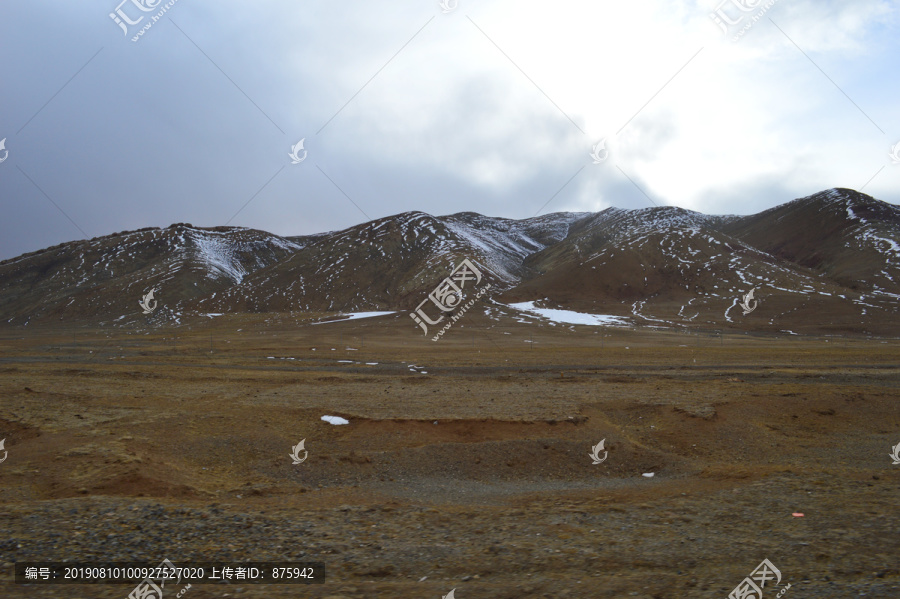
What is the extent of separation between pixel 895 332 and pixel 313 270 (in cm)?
11249

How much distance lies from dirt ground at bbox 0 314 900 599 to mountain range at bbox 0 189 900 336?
59882 mm

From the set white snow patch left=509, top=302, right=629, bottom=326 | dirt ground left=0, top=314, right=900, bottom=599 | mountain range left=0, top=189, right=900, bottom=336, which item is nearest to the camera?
dirt ground left=0, top=314, right=900, bottom=599

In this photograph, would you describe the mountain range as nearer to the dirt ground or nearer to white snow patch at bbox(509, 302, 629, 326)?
white snow patch at bbox(509, 302, 629, 326)

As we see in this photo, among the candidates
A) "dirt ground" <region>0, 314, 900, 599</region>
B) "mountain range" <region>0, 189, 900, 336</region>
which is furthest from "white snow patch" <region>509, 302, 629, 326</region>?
"dirt ground" <region>0, 314, 900, 599</region>

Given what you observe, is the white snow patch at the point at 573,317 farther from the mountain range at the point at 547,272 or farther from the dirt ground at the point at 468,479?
the dirt ground at the point at 468,479

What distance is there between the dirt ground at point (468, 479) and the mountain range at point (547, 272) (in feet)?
196

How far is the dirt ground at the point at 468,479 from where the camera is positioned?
6.07m

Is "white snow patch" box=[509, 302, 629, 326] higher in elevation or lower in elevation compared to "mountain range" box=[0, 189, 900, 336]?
lower

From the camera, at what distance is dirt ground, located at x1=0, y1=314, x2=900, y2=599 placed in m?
6.07

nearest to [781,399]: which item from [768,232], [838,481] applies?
[838,481]

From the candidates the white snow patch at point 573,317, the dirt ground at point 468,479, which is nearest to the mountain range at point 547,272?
the white snow patch at point 573,317

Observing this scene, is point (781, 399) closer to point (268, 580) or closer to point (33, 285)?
point (268, 580)

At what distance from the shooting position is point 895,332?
61500mm

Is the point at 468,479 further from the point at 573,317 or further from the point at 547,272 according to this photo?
the point at 547,272
